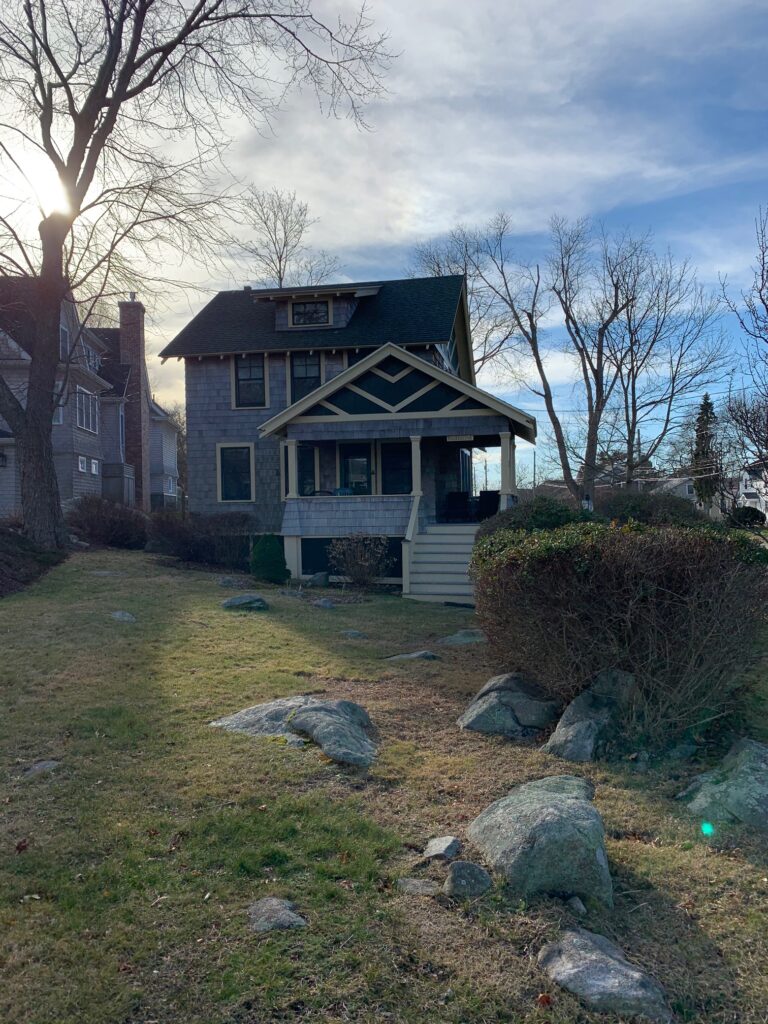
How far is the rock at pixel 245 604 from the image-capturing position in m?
11.7

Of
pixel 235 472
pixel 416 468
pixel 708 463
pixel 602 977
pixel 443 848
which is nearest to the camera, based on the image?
pixel 602 977

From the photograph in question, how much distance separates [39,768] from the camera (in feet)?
17.0

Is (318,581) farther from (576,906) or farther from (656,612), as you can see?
(576,906)

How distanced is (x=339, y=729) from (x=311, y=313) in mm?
18201

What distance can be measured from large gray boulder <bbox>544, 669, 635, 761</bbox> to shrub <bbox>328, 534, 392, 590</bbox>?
381 inches

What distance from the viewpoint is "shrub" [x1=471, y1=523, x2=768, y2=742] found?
544cm

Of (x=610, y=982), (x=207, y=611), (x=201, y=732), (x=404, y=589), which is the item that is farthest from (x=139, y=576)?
(x=610, y=982)

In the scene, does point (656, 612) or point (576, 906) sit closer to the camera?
point (576, 906)

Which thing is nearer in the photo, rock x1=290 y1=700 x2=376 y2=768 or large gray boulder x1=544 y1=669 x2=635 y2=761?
rock x1=290 y1=700 x2=376 y2=768

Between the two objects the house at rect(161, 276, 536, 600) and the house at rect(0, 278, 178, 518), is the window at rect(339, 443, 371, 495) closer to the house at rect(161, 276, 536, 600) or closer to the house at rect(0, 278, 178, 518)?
the house at rect(161, 276, 536, 600)

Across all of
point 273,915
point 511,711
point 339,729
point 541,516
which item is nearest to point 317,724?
point 339,729

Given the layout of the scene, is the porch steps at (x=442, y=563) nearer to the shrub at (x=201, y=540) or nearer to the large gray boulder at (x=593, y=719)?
the shrub at (x=201, y=540)

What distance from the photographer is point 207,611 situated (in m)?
11.3

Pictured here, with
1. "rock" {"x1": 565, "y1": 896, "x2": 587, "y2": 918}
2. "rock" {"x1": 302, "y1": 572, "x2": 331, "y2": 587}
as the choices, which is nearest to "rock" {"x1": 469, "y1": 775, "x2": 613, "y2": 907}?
"rock" {"x1": 565, "y1": 896, "x2": 587, "y2": 918}
